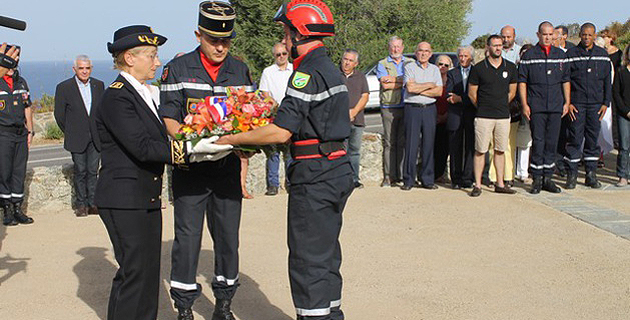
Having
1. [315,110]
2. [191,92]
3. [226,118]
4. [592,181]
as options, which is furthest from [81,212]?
[592,181]

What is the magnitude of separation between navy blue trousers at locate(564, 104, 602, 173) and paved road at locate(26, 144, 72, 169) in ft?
33.8

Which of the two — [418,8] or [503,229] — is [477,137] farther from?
[418,8]

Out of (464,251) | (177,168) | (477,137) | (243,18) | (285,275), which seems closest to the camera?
(177,168)

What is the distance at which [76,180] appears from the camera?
32.4 ft

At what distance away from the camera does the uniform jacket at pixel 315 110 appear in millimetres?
4855

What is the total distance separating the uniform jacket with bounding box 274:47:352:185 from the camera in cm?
486

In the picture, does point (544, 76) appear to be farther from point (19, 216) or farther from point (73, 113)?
point (19, 216)

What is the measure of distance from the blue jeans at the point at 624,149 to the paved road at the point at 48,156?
430 inches

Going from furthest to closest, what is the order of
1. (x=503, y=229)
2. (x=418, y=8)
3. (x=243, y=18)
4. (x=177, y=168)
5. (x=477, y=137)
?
(x=418, y=8) → (x=243, y=18) → (x=477, y=137) → (x=503, y=229) → (x=177, y=168)

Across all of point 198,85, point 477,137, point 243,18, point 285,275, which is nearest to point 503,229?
point 477,137

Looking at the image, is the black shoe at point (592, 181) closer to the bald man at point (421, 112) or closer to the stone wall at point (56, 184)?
the bald man at point (421, 112)

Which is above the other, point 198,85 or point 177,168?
point 198,85

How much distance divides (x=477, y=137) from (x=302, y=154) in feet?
20.1

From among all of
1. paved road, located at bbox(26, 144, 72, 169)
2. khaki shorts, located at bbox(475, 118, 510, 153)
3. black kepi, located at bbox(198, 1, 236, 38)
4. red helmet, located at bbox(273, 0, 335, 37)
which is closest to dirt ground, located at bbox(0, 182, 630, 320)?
khaki shorts, located at bbox(475, 118, 510, 153)
